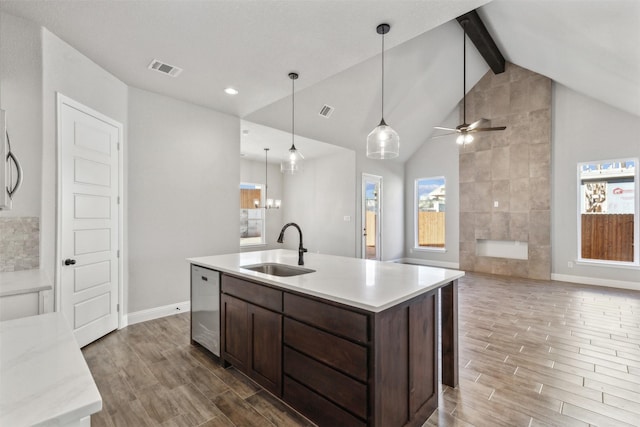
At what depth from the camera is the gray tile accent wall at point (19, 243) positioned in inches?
94.4

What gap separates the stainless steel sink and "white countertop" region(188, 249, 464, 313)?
0.08m

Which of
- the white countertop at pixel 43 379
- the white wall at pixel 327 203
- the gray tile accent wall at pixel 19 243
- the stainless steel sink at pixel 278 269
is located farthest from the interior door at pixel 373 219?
the white countertop at pixel 43 379

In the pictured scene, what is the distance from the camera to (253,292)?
235cm

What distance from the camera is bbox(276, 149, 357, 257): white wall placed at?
23.3ft

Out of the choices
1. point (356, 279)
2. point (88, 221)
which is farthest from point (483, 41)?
point (88, 221)

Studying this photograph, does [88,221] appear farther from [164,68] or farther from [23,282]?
[164,68]

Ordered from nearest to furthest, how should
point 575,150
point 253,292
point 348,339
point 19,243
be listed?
point 348,339
point 253,292
point 19,243
point 575,150

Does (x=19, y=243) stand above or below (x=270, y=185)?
below

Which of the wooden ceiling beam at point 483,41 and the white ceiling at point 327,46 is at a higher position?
the wooden ceiling beam at point 483,41

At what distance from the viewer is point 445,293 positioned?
2.30 m

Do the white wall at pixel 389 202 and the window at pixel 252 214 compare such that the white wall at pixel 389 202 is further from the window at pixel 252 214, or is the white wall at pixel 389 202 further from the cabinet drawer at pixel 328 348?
the cabinet drawer at pixel 328 348

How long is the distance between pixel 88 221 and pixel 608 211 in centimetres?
841

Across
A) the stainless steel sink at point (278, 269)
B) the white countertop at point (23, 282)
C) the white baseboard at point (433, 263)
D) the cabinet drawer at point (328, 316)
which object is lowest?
the white baseboard at point (433, 263)

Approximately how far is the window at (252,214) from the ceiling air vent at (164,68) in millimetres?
5420
